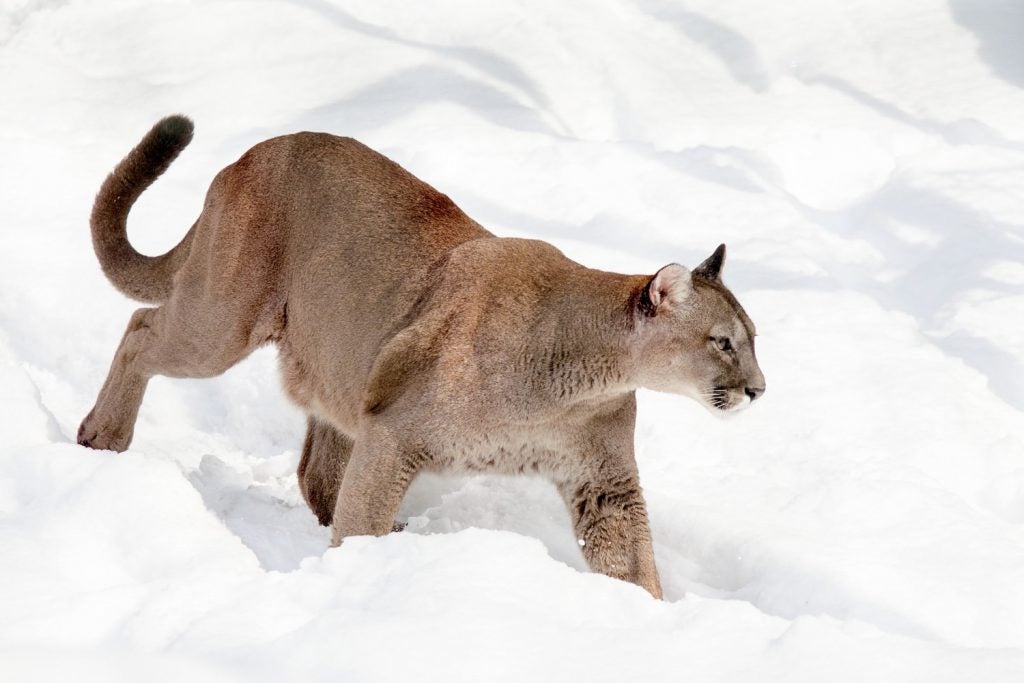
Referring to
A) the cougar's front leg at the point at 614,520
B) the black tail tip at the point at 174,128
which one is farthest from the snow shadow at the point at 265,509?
the black tail tip at the point at 174,128

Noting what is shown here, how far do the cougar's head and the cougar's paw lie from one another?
2237 mm

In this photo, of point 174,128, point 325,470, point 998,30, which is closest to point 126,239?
point 174,128

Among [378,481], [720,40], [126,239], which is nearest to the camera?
[378,481]

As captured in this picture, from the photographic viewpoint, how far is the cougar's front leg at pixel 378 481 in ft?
13.9

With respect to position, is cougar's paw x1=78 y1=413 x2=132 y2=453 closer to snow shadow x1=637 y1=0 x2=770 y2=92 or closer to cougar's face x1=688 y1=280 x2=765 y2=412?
cougar's face x1=688 y1=280 x2=765 y2=412

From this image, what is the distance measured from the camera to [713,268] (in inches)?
171

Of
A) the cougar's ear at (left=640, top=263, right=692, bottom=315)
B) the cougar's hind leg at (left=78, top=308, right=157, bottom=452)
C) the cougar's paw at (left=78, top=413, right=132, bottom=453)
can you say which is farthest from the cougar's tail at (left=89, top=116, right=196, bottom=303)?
the cougar's ear at (left=640, top=263, right=692, bottom=315)

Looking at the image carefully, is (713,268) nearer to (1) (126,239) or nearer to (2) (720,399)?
(2) (720,399)

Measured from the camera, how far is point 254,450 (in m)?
5.89

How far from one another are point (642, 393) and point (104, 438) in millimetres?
2269

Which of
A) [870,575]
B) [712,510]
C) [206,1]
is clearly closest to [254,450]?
[712,510]

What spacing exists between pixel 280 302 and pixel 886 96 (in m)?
5.53

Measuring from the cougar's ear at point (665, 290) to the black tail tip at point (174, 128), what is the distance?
2.14m

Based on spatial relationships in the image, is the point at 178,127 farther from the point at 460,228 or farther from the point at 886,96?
the point at 886,96
